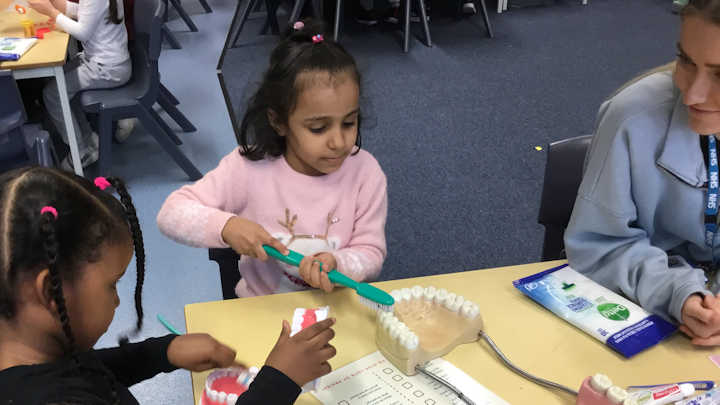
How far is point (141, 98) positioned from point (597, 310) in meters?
2.16

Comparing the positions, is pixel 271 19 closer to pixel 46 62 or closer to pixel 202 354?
pixel 46 62

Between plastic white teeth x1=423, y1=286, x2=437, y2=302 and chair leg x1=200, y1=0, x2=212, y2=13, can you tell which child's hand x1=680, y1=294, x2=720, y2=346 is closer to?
plastic white teeth x1=423, y1=286, x2=437, y2=302

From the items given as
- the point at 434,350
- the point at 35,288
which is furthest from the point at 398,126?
the point at 35,288

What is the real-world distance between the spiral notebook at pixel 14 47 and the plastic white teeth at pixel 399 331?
194cm

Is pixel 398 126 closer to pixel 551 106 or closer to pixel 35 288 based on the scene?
pixel 551 106

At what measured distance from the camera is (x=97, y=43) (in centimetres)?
272

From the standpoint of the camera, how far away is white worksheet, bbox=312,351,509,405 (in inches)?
35.7

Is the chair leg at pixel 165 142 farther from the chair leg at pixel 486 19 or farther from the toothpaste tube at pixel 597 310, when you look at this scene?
the chair leg at pixel 486 19

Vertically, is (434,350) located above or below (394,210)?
above

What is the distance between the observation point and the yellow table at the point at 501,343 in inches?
37.8

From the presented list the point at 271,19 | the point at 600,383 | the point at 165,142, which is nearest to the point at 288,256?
the point at 600,383

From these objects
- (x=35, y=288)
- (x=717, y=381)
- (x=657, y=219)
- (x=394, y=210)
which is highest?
(x=35, y=288)

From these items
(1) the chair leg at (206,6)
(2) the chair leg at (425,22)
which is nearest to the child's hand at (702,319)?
(2) the chair leg at (425,22)

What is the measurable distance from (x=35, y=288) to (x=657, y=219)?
102 centimetres
